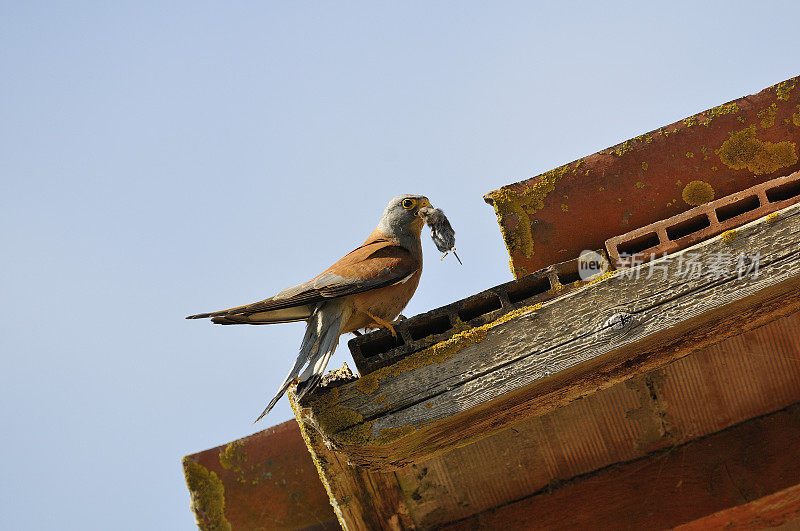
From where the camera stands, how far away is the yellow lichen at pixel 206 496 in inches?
129

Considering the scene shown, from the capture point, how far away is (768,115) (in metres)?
2.62

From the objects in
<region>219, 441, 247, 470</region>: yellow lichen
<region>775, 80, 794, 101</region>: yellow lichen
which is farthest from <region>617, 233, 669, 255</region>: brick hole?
<region>219, 441, 247, 470</region>: yellow lichen

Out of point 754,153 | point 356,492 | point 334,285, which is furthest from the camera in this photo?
point 334,285

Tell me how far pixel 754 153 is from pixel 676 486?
1.48 meters

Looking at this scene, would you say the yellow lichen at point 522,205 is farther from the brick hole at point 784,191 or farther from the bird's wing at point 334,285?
the bird's wing at point 334,285

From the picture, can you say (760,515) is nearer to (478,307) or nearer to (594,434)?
(594,434)

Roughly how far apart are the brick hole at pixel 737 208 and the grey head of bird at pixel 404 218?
1.85m

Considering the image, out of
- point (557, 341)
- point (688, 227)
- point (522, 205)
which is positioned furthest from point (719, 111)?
point (557, 341)

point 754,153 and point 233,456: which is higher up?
point 754,153

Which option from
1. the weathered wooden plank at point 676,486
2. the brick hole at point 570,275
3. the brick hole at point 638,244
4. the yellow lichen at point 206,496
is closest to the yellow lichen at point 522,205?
the brick hole at point 570,275

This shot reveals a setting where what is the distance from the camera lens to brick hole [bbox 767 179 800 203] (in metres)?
2.46

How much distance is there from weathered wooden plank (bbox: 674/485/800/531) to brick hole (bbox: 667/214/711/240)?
1252mm

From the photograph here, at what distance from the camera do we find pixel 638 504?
303 centimetres

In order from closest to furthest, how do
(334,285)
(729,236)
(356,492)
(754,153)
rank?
(729,236), (754,153), (356,492), (334,285)
